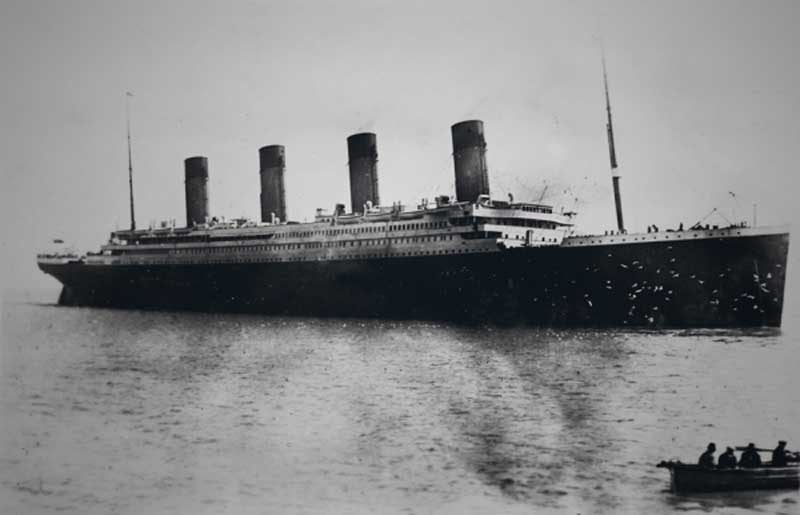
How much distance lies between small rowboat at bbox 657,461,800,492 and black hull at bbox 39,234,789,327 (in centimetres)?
853

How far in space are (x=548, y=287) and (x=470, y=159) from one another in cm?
548

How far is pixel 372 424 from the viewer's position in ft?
28.7

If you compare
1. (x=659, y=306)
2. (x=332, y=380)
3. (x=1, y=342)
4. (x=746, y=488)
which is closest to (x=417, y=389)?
(x=332, y=380)

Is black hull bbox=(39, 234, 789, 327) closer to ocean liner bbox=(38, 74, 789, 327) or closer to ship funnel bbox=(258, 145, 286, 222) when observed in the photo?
ocean liner bbox=(38, 74, 789, 327)

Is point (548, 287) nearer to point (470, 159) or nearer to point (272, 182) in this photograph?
point (470, 159)

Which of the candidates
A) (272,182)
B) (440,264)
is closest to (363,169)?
(272,182)

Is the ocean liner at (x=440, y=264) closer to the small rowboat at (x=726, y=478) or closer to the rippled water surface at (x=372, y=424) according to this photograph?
the rippled water surface at (x=372, y=424)

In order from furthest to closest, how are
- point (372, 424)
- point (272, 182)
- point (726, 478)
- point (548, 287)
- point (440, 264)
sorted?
point (272, 182), point (440, 264), point (548, 287), point (372, 424), point (726, 478)

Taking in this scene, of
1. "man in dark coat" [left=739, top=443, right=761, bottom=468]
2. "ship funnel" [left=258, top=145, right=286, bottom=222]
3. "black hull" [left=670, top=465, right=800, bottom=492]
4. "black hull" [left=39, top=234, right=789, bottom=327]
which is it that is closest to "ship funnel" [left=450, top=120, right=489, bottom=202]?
"black hull" [left=39, top=234, right=789, bottom=327]

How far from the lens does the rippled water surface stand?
6.80 m

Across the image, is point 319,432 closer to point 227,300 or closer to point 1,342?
point 1,342

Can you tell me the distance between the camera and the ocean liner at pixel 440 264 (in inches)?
609

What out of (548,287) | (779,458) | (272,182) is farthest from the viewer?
(272,182)

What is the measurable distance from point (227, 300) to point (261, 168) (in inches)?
210
